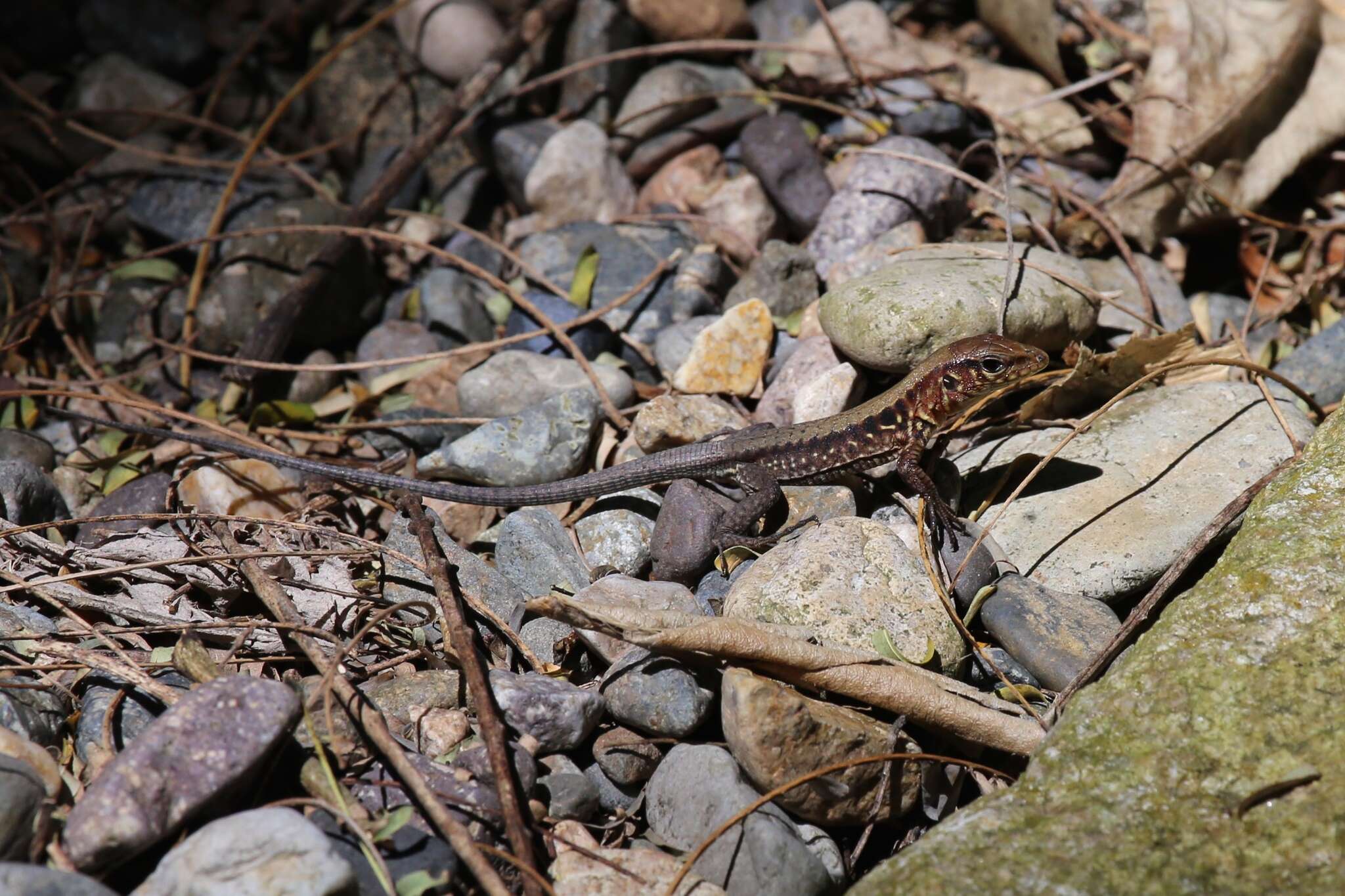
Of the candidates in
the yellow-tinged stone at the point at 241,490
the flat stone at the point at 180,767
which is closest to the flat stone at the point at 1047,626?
the flat stone at the point at 180,767

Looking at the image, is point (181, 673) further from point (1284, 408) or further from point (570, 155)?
point (1284, 408)

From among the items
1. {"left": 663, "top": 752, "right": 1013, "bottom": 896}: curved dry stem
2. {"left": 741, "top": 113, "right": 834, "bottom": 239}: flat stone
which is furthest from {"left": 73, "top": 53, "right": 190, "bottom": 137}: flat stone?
{"left": 663, "top": 752, "right": 1013, "bottom": 896}: curved dry stem

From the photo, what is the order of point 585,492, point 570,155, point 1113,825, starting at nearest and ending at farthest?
1. point 1113,825
2. point 585,492
3. point 570,155

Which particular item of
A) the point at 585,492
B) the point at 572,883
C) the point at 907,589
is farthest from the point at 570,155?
the point at 572,883

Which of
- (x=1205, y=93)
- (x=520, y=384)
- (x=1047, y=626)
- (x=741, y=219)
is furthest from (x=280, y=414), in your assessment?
(x=1205, y=93)

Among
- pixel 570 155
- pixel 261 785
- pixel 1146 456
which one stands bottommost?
pixel 261 785

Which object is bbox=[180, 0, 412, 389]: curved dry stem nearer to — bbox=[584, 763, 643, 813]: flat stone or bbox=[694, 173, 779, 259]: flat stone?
bbox=[694, 173, 779, 259]: flat stone

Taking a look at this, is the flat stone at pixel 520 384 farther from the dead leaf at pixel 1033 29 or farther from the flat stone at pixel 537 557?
the dead leaf at pixel 1033 29
